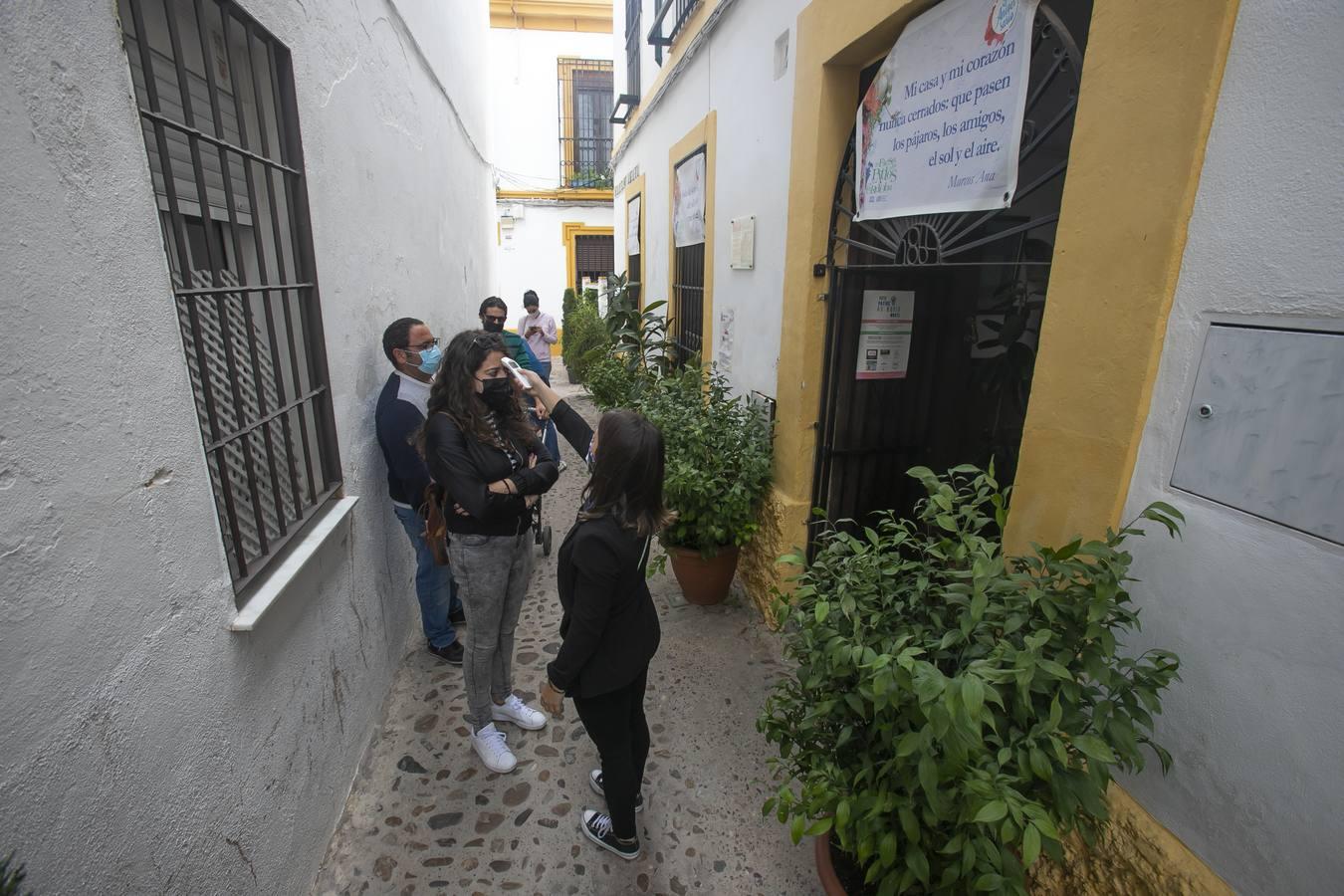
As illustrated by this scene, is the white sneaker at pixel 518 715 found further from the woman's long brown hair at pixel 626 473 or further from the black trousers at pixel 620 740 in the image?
the woman's long brown hair at pixel 626 473

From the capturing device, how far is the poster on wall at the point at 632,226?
8.03 meters

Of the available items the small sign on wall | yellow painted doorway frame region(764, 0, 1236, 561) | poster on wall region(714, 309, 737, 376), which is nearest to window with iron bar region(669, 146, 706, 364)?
poster on wall region(714, 309, 737, 376)

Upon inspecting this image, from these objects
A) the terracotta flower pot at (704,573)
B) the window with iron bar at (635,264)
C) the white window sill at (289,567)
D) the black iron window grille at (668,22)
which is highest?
the black iron window grille at (668,22)

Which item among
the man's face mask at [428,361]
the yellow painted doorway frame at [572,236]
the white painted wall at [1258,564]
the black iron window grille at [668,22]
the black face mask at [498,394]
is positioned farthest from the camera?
the yellow painted doorway frame at [572,236]

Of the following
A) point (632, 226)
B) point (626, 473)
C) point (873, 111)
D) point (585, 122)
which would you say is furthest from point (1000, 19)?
point (585, 122)

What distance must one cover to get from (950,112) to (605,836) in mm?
2903

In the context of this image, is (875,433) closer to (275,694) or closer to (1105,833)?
(1105,833)

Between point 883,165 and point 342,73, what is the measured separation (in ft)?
7.69

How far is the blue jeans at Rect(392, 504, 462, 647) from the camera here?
117 inches

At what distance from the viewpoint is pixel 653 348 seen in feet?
20.5

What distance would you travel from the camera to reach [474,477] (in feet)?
7.34

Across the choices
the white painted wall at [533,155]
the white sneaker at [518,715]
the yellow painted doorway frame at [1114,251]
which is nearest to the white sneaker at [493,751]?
the white sneaker at [518,715]

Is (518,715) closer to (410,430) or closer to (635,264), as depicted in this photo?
(410,430)

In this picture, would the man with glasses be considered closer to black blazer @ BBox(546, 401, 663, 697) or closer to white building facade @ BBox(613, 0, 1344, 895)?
black blazer @ BBox(546, 401, 663, 697)
